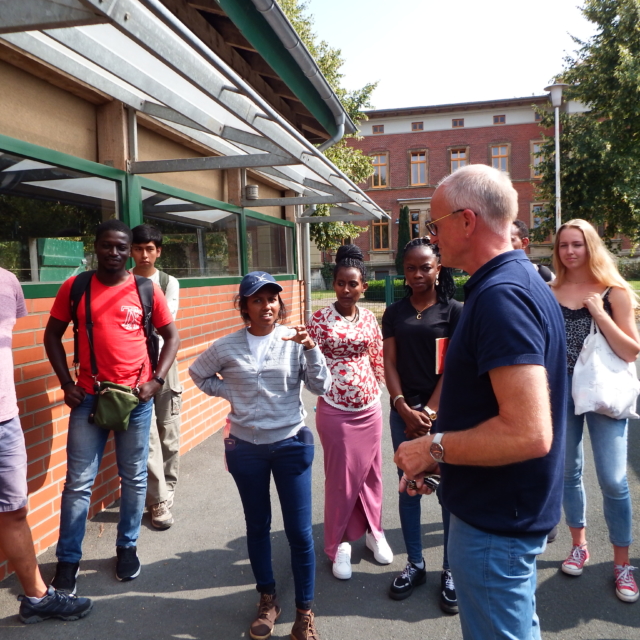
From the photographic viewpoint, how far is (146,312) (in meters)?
3.10

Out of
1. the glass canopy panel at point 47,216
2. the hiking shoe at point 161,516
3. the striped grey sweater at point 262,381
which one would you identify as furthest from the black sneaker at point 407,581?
the glass canopy panel at point 47,216

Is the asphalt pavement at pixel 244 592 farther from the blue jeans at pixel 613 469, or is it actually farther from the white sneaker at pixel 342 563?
the blue jeans at pixel 613 469

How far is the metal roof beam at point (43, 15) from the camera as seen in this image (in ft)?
6.14

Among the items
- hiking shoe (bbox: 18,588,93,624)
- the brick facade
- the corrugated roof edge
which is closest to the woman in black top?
hiking shoe (bbox: 18,588,93,624)

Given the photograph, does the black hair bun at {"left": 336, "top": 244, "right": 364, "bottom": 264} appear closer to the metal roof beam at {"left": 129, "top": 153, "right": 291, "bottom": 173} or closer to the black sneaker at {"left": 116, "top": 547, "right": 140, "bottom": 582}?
the metal roof beam at {"left": 129, "top": 153, "right": 291, "bottom": 173}

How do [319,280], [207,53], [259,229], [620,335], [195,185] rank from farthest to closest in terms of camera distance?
[319,280], [259,229], [195,185], [620,335], [207,53]

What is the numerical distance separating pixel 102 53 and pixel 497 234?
2.39 meters

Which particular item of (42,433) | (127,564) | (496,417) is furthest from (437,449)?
(42,433)

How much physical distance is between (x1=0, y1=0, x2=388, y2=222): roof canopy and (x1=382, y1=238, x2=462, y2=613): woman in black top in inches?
45.4

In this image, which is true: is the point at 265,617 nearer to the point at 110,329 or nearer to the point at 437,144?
the point at 110,329

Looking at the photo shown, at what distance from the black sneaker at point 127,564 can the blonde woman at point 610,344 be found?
2423 mm

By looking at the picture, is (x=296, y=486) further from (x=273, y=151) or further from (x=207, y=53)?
(x=273, y=151)

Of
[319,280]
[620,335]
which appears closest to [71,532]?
[620,335]

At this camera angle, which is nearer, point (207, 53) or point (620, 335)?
point (207, 53)
